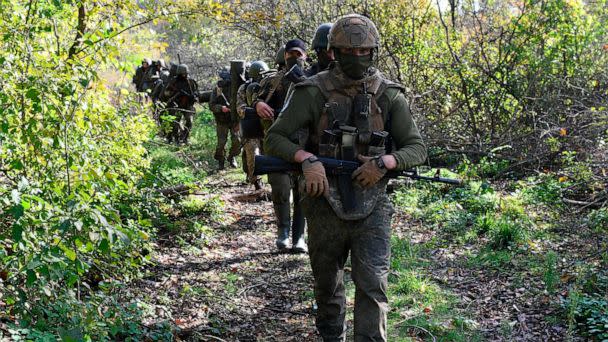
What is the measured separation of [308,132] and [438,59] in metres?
7.42

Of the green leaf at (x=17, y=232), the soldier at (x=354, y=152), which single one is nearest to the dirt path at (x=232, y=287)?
the soldier at (x=354, y=152)

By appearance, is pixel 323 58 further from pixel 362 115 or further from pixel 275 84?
A: pixel 362 115

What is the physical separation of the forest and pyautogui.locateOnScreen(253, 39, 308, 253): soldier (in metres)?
0.34

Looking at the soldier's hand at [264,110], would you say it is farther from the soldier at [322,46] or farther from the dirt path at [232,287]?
the dirt path at [232,287]

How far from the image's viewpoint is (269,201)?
432 inches

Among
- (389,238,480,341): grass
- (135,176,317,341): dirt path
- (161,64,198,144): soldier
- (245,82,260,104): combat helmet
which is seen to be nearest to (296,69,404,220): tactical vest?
(389,238,480,341): grass

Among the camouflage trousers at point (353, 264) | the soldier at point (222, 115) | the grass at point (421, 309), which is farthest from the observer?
the soldier at point (222, 115)

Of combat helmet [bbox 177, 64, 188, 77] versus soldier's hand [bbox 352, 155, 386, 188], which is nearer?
soldier's hand [bbox 352, 155, 386, 188]

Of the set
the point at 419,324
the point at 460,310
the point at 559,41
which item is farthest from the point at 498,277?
the point at 559,41

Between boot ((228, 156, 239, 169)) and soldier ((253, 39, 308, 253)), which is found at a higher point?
soldier ((253, 39, 308, 253))

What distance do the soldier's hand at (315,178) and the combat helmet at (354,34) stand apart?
0.79 meters

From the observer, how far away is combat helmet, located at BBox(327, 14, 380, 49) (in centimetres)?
436

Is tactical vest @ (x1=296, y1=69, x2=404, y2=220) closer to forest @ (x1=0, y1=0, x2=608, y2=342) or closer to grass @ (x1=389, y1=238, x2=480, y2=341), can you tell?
forest @ (x1=0, y1=0, x2=608, y2=342)

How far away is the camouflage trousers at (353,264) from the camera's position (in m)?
4.26
